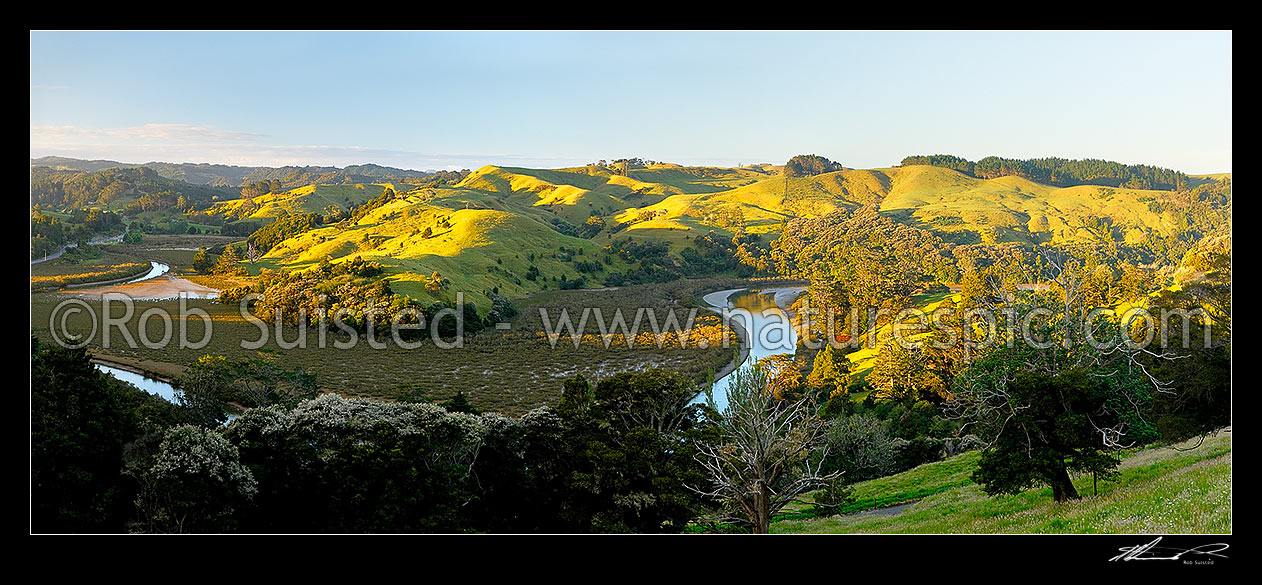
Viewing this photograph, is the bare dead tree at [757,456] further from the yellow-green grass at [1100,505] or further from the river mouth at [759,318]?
the river mouth at [759,318]

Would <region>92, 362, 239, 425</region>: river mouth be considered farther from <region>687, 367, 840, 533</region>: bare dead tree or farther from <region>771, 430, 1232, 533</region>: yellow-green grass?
<region>771, 430, 1232, 533</region>: yellow-green grass

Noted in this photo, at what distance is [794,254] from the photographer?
42.6m

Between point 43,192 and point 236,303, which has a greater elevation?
point 43,192

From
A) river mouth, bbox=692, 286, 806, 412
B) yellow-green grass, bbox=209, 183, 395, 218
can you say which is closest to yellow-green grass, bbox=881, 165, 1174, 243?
river mouth, bbox=692, 286, 806, 412

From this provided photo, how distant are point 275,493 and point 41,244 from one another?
786cm

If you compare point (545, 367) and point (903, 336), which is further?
point (903, 336)

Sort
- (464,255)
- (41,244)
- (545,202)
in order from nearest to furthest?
(41,244) < (464,255) < (545,202)

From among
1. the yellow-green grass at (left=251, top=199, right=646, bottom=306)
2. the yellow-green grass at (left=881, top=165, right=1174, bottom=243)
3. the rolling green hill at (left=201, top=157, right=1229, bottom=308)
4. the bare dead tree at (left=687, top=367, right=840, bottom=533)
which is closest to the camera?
the bare dead tree at (left=687, top=367, right=840, bottom=533)
